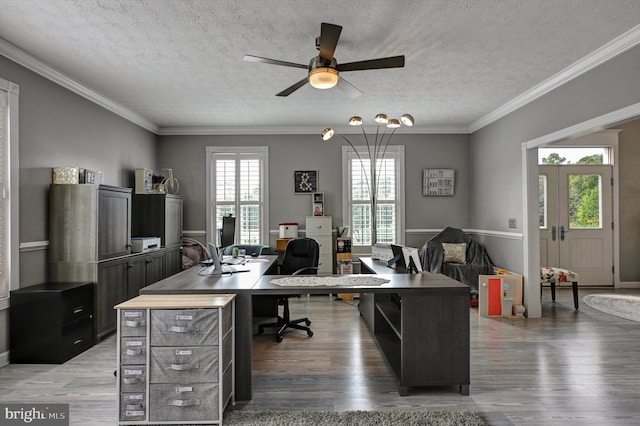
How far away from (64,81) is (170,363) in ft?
11.7

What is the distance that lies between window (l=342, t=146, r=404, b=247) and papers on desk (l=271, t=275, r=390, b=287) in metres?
3.74

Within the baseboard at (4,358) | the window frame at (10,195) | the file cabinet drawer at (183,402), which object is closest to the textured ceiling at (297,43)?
the window frame at (10,195)

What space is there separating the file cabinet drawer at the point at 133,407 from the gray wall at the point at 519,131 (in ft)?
14.6

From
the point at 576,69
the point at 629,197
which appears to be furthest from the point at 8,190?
the point at 629,197

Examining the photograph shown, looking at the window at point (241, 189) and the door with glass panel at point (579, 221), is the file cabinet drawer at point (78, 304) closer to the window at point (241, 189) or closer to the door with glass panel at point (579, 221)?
the window at point (241, 189)

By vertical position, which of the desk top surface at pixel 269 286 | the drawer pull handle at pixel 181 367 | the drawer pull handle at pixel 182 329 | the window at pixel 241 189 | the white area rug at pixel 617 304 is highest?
the window at pixel 241 189

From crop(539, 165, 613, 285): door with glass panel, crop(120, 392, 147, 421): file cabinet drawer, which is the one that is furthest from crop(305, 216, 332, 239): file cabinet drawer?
crop(120, 392, 147, 421): file cabinet drawer

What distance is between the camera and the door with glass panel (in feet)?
22.2

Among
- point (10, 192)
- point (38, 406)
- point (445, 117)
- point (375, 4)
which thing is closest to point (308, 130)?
point (445, 117)

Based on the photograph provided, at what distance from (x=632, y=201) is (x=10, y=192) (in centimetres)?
911

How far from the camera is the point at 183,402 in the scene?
2291 mm

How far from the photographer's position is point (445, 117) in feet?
20.1

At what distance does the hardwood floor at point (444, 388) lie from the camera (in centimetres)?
256

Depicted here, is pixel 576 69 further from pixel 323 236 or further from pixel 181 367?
pixel 181 367
